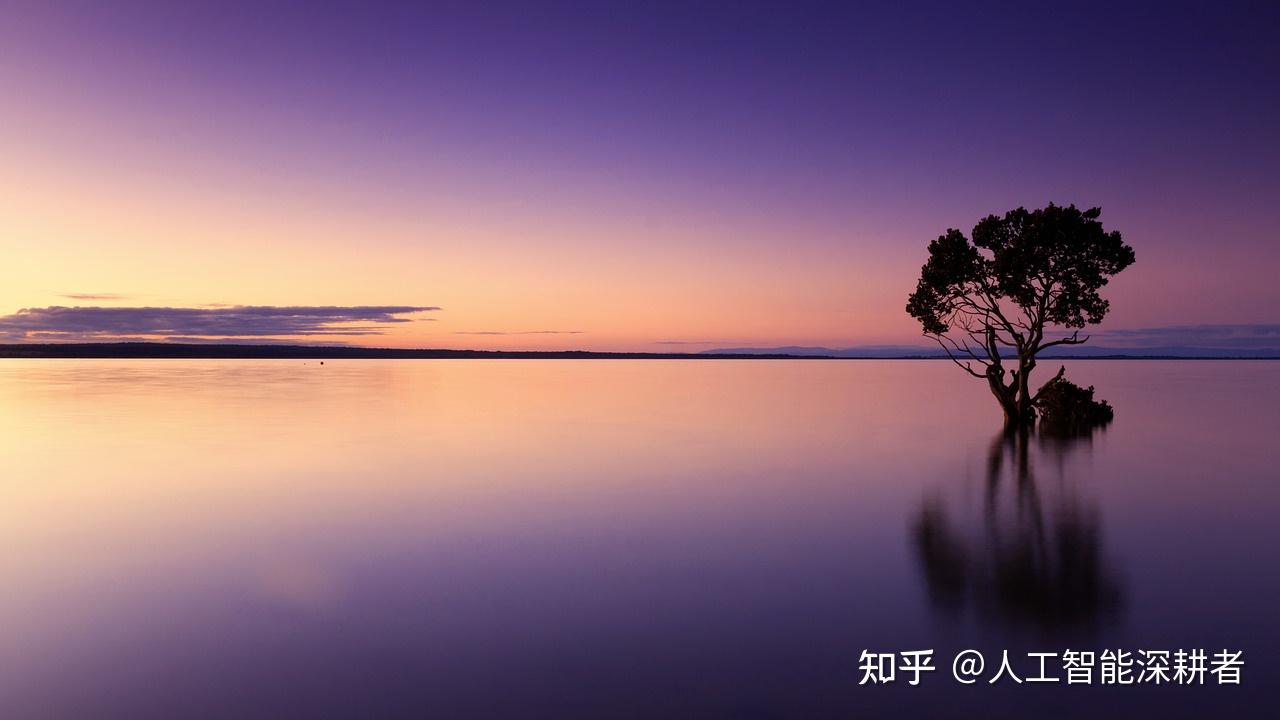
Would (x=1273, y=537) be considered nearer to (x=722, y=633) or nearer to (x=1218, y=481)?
(x=1218, y=481)

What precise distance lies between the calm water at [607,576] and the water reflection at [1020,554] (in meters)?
0.08

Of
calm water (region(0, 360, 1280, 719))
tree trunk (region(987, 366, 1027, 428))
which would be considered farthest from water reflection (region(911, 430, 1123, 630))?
tree trunk (region(987, 366, 1027, 428))

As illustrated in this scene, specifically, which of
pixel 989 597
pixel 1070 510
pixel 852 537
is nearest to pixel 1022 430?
pixel 1070 510

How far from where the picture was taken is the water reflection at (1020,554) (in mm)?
10109

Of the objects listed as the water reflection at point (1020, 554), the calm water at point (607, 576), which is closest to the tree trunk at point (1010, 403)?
the calm water at point (607, 576)

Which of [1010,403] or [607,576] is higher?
[607,576]

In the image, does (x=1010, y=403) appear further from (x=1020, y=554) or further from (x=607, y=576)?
(x=607, y=576)

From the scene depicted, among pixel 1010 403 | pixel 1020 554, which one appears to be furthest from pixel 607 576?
pixel 1010 403

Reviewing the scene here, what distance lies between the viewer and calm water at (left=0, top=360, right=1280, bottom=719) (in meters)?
7.77

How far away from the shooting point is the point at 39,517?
53.8 ft

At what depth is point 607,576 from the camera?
11.9 meters

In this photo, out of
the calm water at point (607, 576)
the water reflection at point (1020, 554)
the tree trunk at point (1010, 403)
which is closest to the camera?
the calm water at point (607, 576)

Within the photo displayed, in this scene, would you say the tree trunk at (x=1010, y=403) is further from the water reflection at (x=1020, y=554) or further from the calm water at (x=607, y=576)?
the water reflection at (x=1020, y=554)

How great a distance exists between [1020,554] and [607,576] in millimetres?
7199
